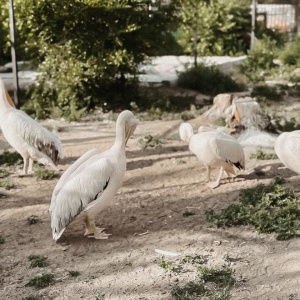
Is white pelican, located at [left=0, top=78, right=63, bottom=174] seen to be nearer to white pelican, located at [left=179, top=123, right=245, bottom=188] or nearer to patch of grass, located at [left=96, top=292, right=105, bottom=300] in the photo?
white pelican, located at [left=179, top=123, right=245, bottom=188]

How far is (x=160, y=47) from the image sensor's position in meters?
10.3

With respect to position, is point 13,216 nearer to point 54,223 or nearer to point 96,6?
point 54,223

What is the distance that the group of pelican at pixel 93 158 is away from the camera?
455 centimetres

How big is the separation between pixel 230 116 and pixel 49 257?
4.28 meters

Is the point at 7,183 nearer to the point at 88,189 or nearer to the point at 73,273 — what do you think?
the point at 88,189

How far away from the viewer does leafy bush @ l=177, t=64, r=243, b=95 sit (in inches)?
463

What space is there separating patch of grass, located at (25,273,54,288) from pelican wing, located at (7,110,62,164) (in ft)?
7.82

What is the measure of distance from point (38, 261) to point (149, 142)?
11.8 feet

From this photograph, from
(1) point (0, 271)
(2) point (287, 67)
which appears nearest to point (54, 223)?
(1) point (0, 271)

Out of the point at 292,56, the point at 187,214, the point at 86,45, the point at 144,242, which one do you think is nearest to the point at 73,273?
the point at 144,242

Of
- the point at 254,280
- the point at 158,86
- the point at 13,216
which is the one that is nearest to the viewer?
the point at 254,280

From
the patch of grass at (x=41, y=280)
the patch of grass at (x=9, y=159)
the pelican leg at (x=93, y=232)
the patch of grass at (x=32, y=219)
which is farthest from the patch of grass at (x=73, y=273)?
the patch of grass at (x=9, y=159)

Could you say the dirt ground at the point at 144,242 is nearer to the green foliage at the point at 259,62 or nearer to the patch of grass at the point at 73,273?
the patch of grass at the point at 73,273

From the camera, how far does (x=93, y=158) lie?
4.84 m
